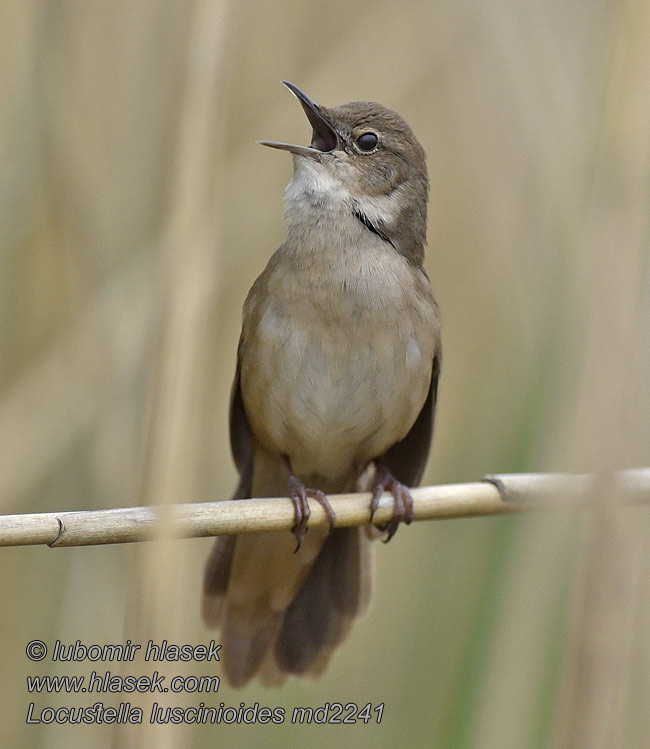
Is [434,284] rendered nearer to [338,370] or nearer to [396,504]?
[338,370]

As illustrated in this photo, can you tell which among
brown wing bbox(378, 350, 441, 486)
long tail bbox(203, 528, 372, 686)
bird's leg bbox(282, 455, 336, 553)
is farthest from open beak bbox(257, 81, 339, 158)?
long tail bbox(203, 528, 372, 686)

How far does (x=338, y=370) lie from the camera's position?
120 inches

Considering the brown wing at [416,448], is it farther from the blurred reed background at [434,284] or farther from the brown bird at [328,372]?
the blurred reed background at [434,284]

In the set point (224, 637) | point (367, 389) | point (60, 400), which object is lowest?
point (224, 637)

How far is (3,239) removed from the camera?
3.01 meters

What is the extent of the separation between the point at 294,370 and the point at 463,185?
1302mm

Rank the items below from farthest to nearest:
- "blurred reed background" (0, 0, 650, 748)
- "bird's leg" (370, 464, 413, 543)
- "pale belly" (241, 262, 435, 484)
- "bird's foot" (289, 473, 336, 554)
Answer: "pale belly" (241, 262, 435, 484)
"bird's leg" (370, 464, 413, 543)
"bird's foot" (289, 473, 336, 554)
"blurred reed background" (0, 0, 650, 748)

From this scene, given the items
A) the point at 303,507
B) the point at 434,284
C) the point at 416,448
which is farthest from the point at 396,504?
the point at 434,284

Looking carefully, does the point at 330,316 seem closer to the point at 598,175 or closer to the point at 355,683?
the point at 598,175

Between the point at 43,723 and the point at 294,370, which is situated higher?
the point at 294,370

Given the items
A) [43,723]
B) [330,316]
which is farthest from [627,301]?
[43,723]

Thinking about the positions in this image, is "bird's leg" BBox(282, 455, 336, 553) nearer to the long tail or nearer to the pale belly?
the pale belly

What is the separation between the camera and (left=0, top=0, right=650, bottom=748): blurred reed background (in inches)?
76.2

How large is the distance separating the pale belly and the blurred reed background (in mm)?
246
